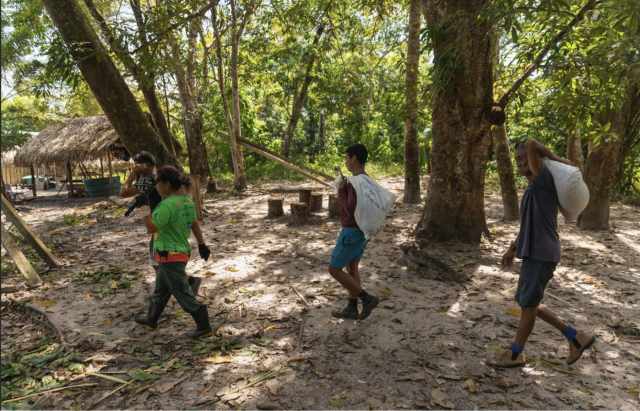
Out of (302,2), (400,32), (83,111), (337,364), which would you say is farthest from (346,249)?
(83,111)

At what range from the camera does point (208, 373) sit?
3686mm

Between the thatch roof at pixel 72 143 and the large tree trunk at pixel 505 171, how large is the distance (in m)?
12.1

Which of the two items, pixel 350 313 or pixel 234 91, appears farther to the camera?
pixel 234 91

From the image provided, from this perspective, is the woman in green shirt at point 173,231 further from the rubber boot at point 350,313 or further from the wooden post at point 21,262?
the wooden post at point 21,262

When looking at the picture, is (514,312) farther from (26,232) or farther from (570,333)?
(26,232)

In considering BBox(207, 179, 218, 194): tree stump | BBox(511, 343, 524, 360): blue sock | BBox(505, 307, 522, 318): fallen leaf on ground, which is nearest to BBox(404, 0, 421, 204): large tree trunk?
BBox(505, 307, 522, 318): fallen leaf on ground

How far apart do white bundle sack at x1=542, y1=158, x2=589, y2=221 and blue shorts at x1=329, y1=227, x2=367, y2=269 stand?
1706 mm

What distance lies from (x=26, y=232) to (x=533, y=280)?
642cm

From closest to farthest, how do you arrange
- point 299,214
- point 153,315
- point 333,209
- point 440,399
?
point 440,399
point 153,315
point 299,214
point 333,209

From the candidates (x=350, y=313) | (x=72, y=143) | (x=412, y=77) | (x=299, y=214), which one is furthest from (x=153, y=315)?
(x=72, y=143)

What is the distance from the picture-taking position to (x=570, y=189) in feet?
10.4

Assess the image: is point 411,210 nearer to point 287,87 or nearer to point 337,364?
point 337,364

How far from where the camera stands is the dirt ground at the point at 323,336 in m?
3.39

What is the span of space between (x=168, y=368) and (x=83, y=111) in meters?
28.4
